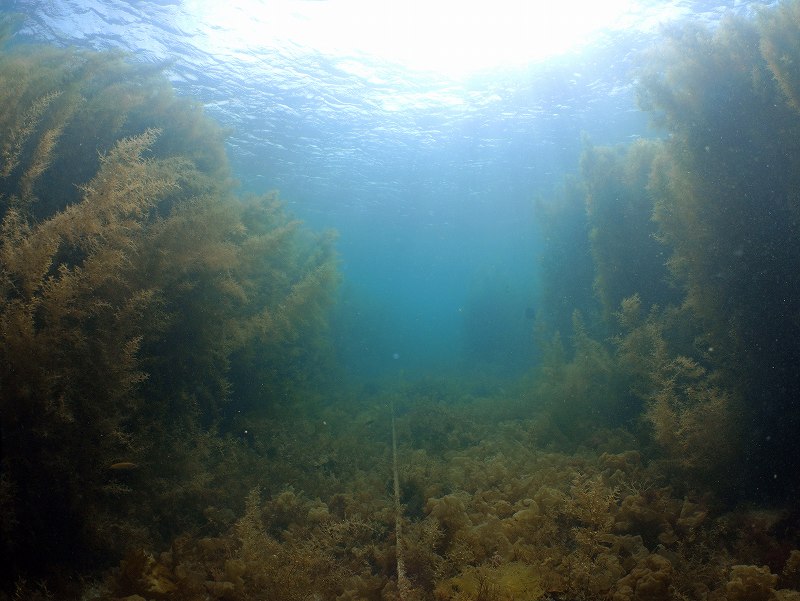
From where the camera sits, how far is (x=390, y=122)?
17625 mm

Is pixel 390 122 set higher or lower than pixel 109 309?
higher

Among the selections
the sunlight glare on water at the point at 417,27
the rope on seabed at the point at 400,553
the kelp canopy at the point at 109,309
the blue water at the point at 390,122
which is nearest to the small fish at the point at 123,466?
the kelp canopy at the point at 109,309

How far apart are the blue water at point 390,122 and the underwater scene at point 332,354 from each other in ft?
0.60

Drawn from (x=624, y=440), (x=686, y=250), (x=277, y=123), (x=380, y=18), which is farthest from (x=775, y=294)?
(x=277, y=123)

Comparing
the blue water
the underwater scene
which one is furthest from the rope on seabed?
the blue water

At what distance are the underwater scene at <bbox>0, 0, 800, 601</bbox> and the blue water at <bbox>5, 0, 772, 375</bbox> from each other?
7.2 inches

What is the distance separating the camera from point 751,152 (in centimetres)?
559

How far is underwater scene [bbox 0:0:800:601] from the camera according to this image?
3.79 metres

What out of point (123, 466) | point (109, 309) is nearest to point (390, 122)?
point (109, 309)

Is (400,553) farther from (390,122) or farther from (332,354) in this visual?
(390,122)

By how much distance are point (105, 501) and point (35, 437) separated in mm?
1069

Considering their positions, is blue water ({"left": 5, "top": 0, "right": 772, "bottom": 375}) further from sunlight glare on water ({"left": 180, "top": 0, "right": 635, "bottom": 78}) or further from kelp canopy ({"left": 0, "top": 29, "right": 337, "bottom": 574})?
kelp canopy ({"left": 0, "top": 29, "right": 337, "bottom": 574})

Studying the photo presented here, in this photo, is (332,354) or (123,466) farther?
(332,354)

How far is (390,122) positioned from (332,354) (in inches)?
405
